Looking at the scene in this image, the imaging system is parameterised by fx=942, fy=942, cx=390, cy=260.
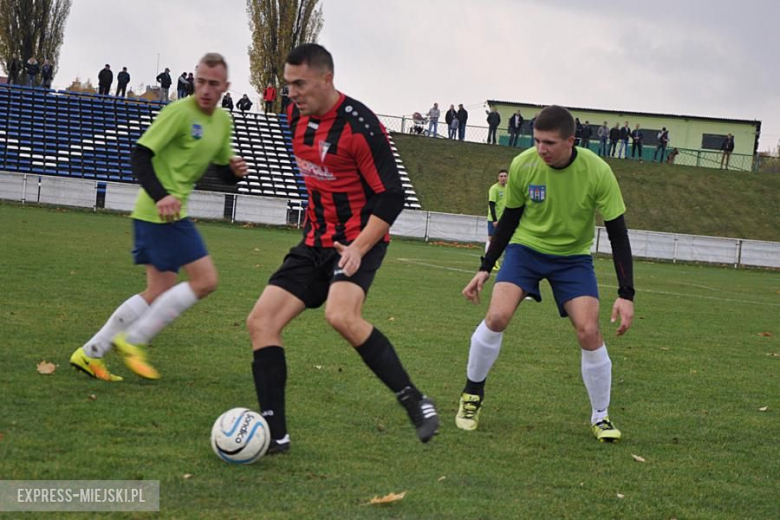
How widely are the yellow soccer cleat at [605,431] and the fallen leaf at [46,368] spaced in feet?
12.1

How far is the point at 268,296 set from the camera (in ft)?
16.6

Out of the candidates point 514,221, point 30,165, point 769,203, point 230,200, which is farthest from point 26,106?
point 514,221

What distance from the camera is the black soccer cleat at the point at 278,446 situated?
494 centimetres

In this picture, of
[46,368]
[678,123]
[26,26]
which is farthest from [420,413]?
[678,123]

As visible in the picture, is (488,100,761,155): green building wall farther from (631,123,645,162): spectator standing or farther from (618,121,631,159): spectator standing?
(631,123,645,162): spectator standing

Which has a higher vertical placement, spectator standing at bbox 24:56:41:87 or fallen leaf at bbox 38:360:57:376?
spectator standing at bbox 24:56:41:87

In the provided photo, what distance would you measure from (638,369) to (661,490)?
4099 mm

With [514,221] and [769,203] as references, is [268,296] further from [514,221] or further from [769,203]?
[769,203]

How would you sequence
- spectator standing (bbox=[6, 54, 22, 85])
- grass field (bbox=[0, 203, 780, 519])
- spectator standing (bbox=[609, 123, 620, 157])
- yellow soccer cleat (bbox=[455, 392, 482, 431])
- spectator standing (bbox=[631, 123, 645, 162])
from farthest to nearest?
spectator standing (bbox=[631, 123, 645, 162]), spectator standing (bbox=[609, 123, 620, 157]), spectator standing (bbox=[6, 54, 22, 85]), yellow soccer cleat (bbox=[455, 392, 482, 431]), grass field (bbox=[0, 203, 780, 519])

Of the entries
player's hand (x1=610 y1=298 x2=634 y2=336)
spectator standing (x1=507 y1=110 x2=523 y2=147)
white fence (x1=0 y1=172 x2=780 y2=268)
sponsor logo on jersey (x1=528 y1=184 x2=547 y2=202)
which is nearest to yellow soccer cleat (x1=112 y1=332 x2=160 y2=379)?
sponsor logo on jersey (x1=528 y1=184 x2=547 y2=202)

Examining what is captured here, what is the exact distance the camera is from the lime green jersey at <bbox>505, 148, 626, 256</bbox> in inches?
234

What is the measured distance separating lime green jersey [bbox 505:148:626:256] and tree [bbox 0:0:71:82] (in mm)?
48310

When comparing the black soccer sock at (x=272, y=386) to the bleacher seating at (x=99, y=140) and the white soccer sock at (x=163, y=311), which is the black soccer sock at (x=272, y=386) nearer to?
the white soccer sock at (x=163, y=311)

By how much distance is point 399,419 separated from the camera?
601 cm
